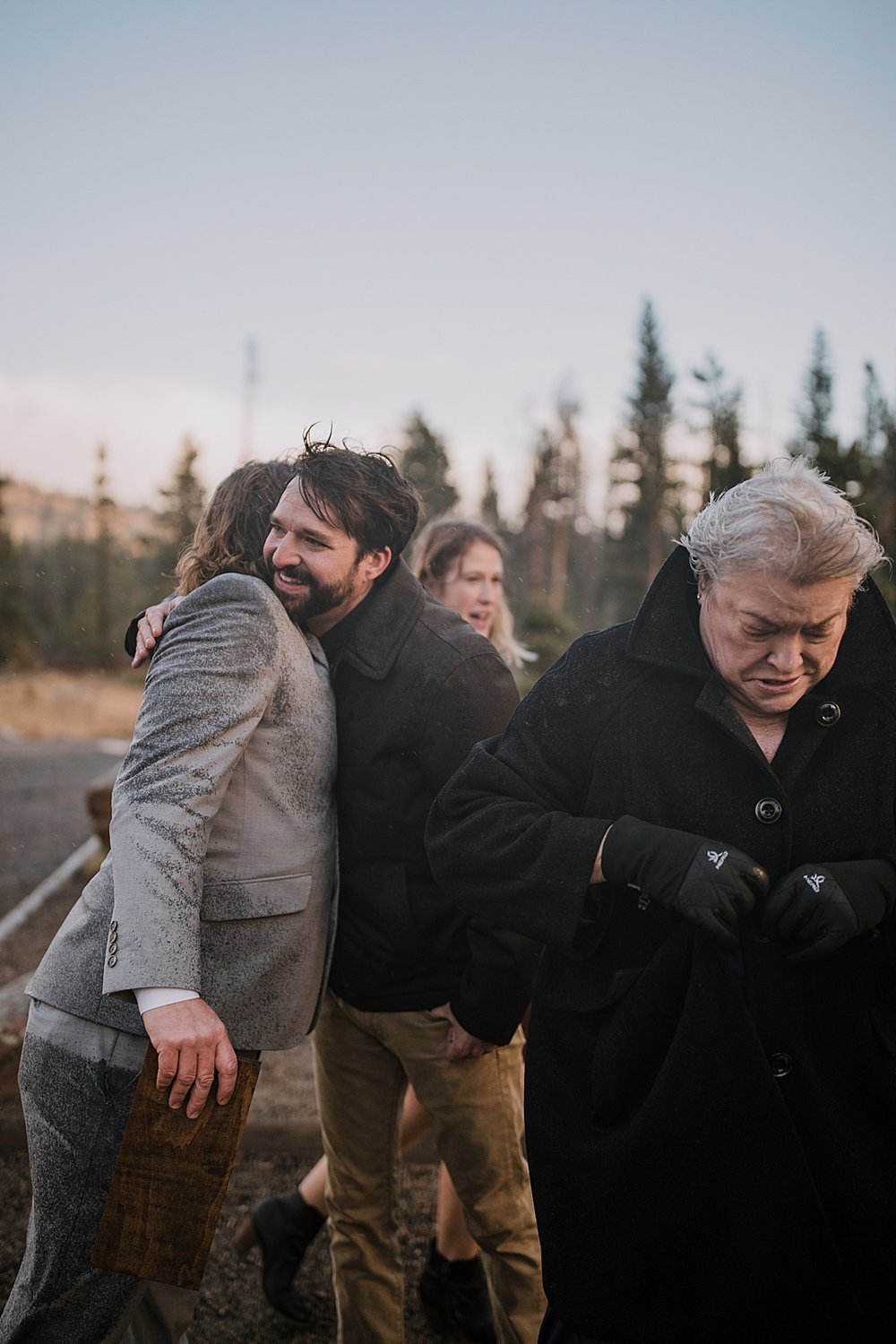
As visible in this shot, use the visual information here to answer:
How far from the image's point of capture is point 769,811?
1792 millimetres

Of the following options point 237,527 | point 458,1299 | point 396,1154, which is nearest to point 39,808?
point 458,1299

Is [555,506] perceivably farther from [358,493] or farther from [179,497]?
[358,493]

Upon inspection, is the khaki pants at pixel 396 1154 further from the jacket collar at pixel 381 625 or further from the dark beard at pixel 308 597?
the dark beard at pixel 308 597

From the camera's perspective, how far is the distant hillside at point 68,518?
135 feet

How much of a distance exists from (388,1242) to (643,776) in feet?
5.69

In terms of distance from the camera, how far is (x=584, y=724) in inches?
76.9

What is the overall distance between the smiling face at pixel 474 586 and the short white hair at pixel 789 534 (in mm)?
2320

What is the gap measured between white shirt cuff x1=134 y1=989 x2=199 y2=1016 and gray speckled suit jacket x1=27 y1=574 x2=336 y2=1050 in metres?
0.02

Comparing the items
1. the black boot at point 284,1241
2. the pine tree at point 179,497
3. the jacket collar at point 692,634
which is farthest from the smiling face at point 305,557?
the pine tree at point 179,497

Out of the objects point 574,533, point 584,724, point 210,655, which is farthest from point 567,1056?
point 574,533

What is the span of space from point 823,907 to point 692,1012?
30 centimetres

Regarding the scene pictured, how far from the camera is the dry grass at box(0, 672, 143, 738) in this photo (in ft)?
93.1

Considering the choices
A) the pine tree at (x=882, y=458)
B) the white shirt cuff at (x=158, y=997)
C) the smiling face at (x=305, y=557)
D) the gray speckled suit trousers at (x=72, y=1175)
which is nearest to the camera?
the white shirt cuff at (x=158, y=997)

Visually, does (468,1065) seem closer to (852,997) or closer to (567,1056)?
(567,1056)
